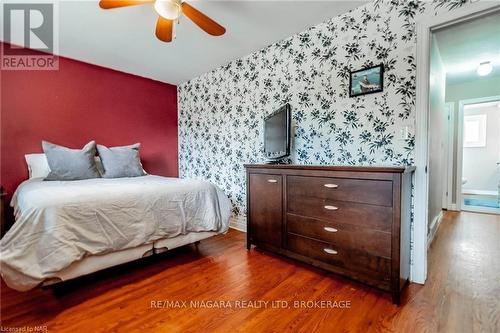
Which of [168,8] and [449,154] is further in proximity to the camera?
[449,154]

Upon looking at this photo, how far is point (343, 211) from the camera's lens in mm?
1717

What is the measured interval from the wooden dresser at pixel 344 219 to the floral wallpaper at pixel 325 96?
19.6 inches

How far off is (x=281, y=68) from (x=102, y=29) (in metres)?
1.86

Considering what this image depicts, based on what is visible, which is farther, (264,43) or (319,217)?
(264,43)

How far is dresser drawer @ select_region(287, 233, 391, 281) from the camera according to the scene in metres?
1.57

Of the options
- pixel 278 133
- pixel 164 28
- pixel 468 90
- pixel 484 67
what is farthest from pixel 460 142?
pixel 164 28

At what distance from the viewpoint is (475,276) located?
6.09ft

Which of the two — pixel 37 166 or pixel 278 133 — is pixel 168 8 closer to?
pixel 278 133

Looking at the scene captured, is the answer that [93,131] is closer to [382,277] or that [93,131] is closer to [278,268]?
[278,268]

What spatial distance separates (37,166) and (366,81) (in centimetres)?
348

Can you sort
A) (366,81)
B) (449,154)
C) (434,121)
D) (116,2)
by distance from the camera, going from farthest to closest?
(449,154) < (434,121) < (366,81) < (116,2)

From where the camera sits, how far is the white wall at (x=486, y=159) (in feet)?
18.3

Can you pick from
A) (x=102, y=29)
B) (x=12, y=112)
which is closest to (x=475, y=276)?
(x=102, y=29)

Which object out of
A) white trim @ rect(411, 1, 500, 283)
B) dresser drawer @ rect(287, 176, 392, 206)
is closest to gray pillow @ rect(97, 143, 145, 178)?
dresser drawer @ rect(287, 176, 392, 206)
